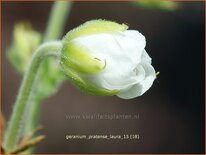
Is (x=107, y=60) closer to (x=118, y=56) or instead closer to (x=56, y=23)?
(x=118, y=56)

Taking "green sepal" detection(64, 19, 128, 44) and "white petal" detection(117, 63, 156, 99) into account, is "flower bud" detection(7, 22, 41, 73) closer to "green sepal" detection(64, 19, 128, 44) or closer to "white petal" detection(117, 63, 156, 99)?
"green sepal" detection(64, 19, 128, 44)

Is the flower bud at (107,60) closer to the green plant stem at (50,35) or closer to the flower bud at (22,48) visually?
the green plant stem at (50,35)

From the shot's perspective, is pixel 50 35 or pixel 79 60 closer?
pixel 79 60

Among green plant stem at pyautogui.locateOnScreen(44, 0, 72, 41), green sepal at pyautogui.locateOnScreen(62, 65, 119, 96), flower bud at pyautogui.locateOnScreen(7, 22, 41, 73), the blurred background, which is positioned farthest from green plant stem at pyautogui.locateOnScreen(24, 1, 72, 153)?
the blurred background

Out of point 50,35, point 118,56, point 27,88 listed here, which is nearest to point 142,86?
point 118,56

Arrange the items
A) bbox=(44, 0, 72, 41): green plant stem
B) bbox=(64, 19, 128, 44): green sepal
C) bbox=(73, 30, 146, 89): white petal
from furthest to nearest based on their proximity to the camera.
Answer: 1. bbox=(44, 0, 72, 41): green plant stem
2. bbox=(64, 19, 128, 44): green sepal
3. bbox=(73, 30, 146, 89): white petal

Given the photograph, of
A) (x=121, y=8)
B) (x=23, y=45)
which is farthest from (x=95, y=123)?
(x=23, y=45)

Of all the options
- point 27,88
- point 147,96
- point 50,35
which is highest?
point 50,35

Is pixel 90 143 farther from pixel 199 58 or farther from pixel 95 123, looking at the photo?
pixel 199 58
